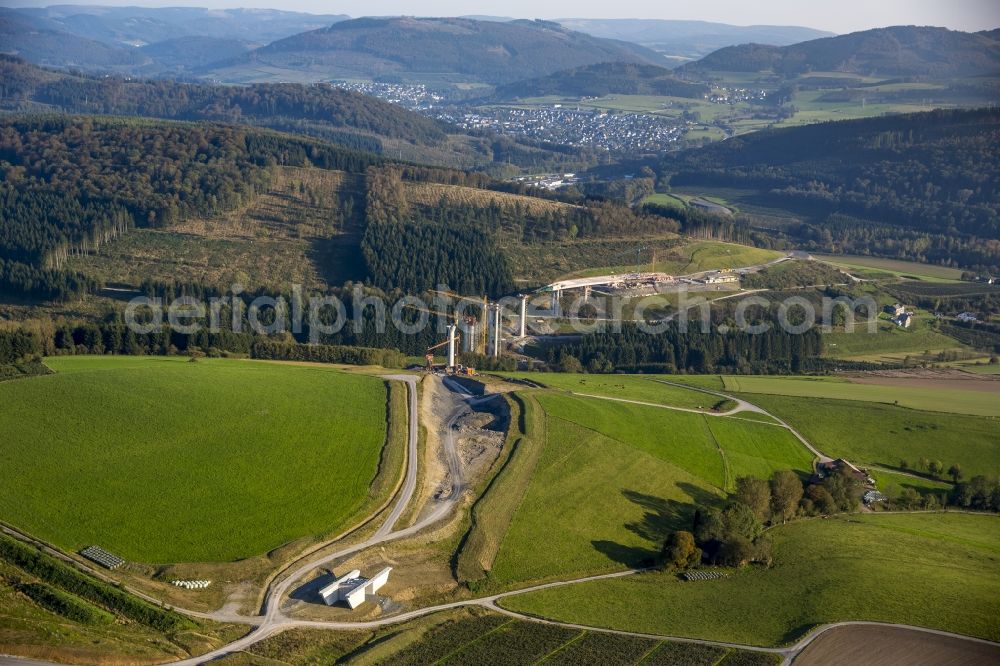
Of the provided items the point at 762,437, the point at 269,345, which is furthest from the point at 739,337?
the point at 269,345

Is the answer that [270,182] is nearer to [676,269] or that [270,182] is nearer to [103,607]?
[676,269]

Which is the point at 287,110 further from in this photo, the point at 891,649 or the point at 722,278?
the point at 891,649

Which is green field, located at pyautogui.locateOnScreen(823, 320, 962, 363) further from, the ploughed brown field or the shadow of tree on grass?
the ploughed brown field

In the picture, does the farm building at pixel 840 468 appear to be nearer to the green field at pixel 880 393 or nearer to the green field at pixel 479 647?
the green field at pixel 880 393

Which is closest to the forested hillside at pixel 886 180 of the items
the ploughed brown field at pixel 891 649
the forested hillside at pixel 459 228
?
the forested hillside at pixel 459 228

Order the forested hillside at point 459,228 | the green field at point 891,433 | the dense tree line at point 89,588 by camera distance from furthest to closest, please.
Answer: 1. the forested hillside at point 459,228
2. the green field at point 891,433
3. the dense tree line at point 89,588

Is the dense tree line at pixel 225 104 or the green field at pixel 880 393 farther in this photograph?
the dense tree line at pixel 225 104

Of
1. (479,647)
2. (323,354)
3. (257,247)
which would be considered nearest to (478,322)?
(323,354)
